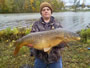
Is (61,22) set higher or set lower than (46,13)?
lower

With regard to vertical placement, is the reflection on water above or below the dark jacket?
below

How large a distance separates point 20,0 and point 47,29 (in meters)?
53.1

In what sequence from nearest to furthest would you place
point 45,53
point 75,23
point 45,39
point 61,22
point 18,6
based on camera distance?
1. point 45,39
2. point 45,53
3. point 75,23
4. point 61,22
5. point 18,6

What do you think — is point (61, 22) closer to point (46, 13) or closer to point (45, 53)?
point (46, 13)

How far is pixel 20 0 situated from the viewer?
51375mm

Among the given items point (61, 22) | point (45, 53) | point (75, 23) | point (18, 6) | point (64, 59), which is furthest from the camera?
point (18, 6)

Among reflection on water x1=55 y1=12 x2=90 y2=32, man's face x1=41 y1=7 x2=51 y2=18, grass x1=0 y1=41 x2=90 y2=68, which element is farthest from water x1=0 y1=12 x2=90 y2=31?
man's face x1=41 y1=7 x2=51 y2=18

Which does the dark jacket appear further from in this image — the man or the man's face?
the man's face

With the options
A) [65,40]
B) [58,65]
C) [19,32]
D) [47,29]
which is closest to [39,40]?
[47,29]

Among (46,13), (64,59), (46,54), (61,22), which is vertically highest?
(46,13)

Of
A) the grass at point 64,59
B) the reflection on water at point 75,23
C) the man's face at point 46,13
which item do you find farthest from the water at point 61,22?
the man's face at point 46,13

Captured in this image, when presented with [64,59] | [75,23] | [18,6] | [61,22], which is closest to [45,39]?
[64,59]

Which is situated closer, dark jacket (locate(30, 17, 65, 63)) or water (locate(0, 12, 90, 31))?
dark jacket (locate(30, 17, 65, 63))

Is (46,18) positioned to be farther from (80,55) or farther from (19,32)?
(19,32)
